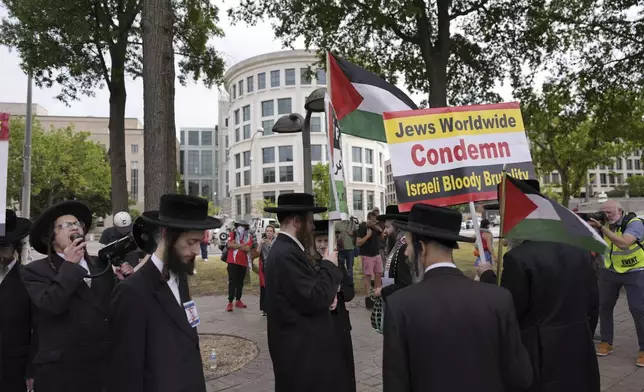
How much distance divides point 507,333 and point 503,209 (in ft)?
3.43

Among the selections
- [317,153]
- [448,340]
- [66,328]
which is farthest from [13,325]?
[317,153]

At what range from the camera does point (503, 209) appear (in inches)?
120

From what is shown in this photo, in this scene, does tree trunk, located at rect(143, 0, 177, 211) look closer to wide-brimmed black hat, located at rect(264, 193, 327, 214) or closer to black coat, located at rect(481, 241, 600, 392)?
wide-brimmed black hat, located at rect(264, 193, 327, 214)

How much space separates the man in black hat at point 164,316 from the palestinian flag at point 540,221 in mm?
1981

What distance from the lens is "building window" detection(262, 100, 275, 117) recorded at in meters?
72.3

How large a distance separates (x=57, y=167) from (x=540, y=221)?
47837 millimetres

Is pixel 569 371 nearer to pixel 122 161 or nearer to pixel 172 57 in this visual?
pixel 172 57

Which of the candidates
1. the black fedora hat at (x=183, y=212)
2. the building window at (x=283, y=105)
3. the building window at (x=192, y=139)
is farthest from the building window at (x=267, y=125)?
the black fedora hat at (x=183, y=212)

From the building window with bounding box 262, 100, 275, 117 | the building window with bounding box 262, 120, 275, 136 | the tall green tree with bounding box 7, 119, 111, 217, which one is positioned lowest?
the tall green tree with bounding box 7, 119, 111, 217

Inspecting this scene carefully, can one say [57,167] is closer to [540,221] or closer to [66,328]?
[66,328]

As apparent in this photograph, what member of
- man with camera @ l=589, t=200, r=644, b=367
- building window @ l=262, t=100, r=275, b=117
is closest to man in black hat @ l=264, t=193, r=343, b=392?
man with camera @ l=589, t=200, r=644, b=367

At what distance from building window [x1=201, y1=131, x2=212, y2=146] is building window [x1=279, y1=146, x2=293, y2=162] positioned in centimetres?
5387

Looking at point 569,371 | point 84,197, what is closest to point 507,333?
point 569,371

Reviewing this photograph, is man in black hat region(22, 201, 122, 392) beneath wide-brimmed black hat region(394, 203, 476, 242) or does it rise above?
beneath
